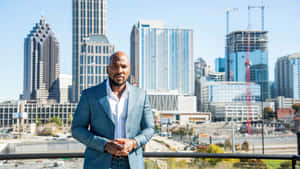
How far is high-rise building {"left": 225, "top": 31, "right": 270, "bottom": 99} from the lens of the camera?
144625mm

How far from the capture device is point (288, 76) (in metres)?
144

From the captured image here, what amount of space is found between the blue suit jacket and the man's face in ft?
0.33

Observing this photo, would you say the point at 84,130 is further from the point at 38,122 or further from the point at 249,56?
the point at 249,56

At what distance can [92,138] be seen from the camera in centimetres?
211

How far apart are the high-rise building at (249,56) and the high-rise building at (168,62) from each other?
110ft

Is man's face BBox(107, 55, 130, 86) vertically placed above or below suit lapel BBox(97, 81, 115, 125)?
above

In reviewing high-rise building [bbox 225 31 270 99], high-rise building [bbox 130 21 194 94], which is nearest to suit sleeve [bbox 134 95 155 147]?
high-rise building [bbox 130 21 194 94]

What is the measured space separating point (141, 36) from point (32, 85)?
54361 millimetres

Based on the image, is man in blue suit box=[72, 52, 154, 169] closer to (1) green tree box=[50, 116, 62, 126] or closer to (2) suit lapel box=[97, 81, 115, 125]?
(2) suit lapel box=[97, 81, 115, 125]

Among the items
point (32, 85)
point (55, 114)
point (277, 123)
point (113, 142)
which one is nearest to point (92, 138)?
point (113, 142)

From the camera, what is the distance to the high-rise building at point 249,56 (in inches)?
5694

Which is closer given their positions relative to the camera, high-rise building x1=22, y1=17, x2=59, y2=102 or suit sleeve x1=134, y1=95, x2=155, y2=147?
suit sleeve x1=134, y1=95, x2=155, y2=147

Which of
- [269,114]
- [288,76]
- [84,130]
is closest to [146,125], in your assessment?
[84,130]

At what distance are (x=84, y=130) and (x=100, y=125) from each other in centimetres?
12
